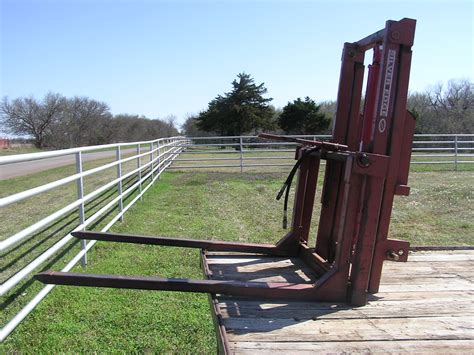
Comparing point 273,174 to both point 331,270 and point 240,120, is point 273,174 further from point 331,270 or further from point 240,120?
point 240,120

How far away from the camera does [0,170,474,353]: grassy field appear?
323 cm

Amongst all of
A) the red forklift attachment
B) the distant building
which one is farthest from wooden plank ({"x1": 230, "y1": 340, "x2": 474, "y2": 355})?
the distant building

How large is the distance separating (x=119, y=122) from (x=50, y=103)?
454 inches

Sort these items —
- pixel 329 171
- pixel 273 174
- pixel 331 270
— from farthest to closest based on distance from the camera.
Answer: pixel 273 174 < pixel 329 171 < pixel 331 270

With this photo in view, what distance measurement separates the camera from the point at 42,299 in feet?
12.2

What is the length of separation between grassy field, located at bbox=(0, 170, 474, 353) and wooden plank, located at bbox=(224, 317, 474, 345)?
3.99ft

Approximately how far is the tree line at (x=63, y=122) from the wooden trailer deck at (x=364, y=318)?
48.2 meters

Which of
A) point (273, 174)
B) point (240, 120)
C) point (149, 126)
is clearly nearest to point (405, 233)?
point (273, 174)

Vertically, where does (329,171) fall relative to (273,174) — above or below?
above

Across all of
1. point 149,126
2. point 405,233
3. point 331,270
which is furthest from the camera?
point 149,126

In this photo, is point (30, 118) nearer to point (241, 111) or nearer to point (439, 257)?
point (241, 111)

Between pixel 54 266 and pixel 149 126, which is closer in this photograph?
pixel 54 266

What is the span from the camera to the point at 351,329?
2.17 m

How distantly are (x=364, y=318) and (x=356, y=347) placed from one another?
36 cm
